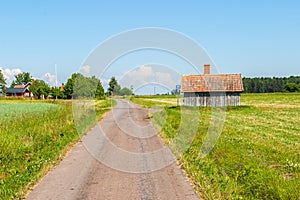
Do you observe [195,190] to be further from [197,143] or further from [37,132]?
[37,132]

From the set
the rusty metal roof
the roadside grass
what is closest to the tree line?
the rusty metal roof

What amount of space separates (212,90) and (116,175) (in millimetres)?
39951

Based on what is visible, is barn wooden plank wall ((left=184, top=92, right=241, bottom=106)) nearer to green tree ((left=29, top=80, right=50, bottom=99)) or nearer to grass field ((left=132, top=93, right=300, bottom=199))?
grass field ((left=132, top=93, right=300, bottom=199))

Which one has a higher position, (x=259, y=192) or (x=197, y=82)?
(x=197, y=82)

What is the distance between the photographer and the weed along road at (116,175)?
6884mm

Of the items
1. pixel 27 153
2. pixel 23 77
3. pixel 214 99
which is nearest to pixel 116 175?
pixel 27 153

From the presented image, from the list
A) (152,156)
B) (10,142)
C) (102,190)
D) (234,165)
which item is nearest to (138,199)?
(102,190)

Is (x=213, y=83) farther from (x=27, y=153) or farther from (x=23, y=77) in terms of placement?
(x=23, y=77)

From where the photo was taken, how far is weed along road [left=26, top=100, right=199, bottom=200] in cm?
688

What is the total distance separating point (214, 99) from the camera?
46.6 metres

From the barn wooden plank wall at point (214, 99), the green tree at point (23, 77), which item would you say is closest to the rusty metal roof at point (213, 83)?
the barn wooden plank wall at point (214, 99)

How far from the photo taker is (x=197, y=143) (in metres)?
13.7

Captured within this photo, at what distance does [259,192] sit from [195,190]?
1218 millimetres

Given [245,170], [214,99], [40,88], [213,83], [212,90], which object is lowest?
[245,170]
